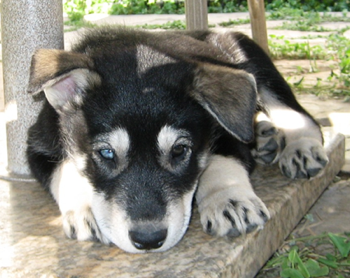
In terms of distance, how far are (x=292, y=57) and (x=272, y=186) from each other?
5123 millimetres

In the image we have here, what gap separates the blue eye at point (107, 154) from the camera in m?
2.33

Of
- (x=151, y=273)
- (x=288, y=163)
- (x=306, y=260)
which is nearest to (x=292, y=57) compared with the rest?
(x=288, y=163)

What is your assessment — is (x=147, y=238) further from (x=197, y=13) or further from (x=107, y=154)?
(x=197, y=13)

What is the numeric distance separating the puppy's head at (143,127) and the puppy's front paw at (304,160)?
0.76m

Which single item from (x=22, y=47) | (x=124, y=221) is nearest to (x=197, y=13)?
(x=22, y=47)

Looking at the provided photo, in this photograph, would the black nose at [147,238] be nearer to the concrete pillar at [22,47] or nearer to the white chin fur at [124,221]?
the white chin fur at [124,221]

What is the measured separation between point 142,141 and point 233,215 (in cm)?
55

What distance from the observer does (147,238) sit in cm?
210

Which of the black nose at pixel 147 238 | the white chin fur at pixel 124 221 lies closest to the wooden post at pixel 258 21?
the white chin fur at pixel 124 221

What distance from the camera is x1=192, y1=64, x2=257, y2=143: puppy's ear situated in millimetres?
2234

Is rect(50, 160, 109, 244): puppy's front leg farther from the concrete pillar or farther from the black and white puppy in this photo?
the concrete pillar

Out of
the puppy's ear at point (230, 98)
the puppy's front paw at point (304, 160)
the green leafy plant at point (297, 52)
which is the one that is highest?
the green leafy plant at point (297, 52)

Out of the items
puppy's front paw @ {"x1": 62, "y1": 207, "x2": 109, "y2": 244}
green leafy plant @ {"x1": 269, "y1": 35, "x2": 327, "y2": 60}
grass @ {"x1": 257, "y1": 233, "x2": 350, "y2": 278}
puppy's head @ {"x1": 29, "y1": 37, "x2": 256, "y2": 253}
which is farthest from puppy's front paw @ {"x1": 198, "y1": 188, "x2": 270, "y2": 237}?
green leafy plant @ {"x1": 269, "y1": 35, "x2": 327, "y2": 60}

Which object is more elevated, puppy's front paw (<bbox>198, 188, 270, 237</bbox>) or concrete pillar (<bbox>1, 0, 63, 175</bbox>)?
concrete pillar (<bbox>1, 0, 63, 175</bbox>)
